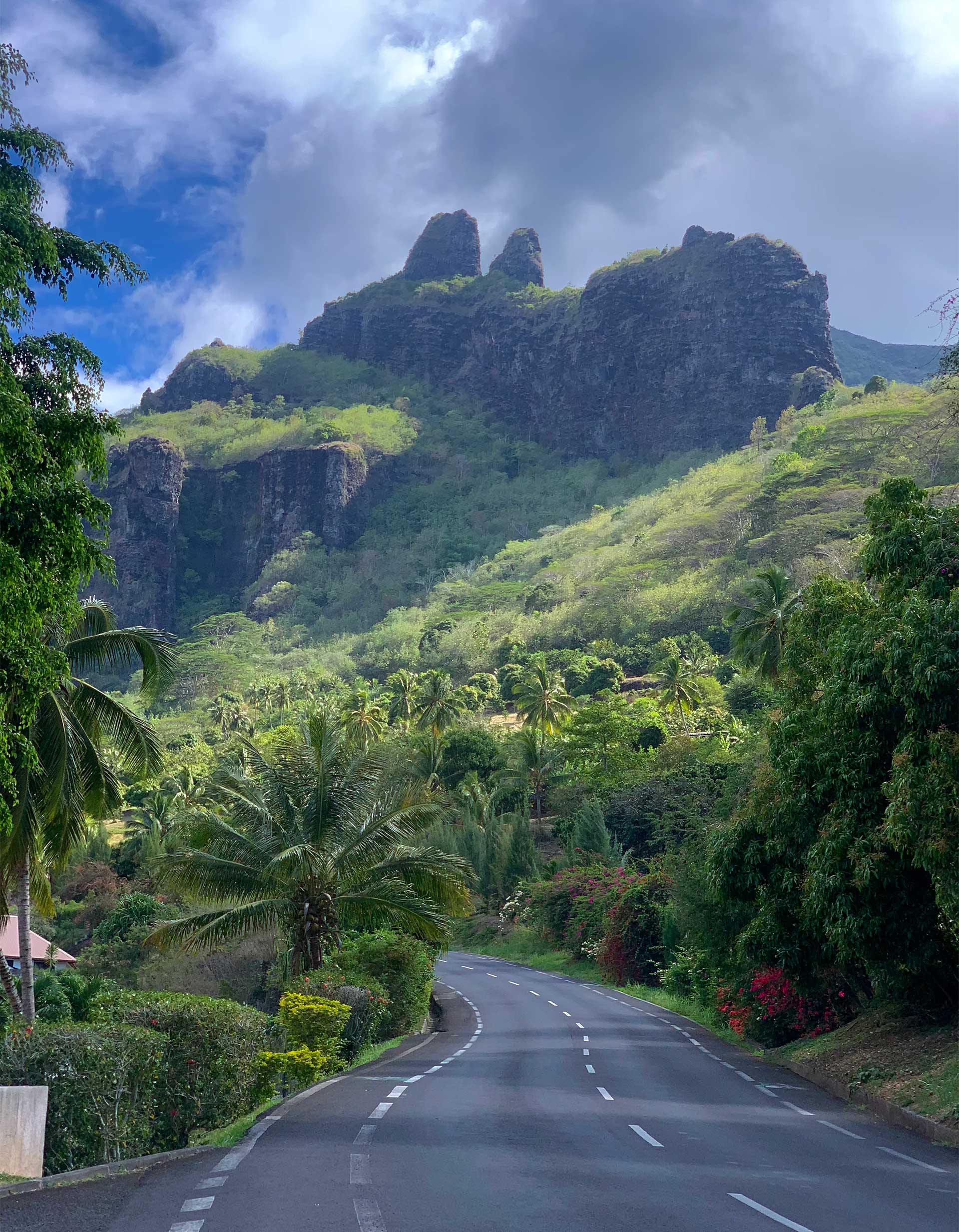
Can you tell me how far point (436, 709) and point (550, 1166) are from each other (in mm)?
67261

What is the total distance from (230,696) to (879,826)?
113 m

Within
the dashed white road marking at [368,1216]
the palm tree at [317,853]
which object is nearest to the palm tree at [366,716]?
the palm tree at [317,853]

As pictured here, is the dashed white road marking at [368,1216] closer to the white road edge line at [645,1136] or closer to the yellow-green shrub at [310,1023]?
the white road edge line at [645,1136]

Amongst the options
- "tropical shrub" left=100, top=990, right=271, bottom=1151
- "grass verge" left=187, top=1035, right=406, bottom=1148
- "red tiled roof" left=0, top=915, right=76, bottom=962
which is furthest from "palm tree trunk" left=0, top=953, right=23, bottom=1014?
"red tiled roof" left=0, top=915, right=76, bottom=962

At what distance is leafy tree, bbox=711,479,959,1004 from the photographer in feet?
38.8

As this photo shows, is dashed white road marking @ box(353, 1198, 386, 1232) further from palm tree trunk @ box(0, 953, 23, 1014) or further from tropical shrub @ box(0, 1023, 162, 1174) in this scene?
palm tree trunk @ box(0, 953, 23, 1014)

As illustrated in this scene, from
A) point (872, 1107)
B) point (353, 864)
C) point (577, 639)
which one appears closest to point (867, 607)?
point (872, 1107)

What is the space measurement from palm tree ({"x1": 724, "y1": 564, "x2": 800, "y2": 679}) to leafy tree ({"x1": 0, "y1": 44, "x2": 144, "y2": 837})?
98.9ft

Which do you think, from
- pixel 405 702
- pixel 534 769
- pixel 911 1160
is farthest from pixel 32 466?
pixel 405 702

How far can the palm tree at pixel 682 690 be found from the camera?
71.8 metres

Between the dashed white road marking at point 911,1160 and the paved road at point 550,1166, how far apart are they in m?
0.03

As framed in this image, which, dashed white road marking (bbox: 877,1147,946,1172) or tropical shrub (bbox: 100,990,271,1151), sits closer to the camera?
dashed white road marking (bbox: 877,1147,946,1172)

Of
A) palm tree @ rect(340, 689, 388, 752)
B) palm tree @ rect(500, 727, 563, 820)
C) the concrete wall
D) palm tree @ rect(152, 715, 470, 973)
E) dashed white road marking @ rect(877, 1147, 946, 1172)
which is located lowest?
dashed white road marking @ rect(877, 1147, 946, 1172)

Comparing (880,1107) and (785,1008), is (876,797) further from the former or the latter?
(785,1008)
